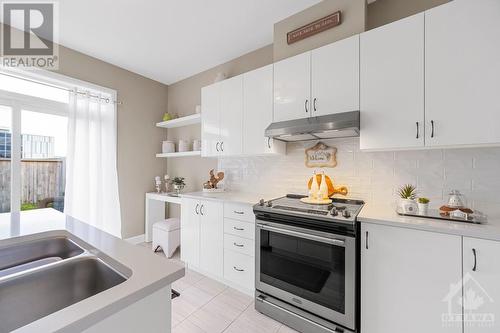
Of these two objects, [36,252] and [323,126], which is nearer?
[36,252]

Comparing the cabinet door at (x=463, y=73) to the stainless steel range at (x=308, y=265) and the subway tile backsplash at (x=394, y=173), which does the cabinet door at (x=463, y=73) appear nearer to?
the subway tile backsplash at (x=394, y=173)

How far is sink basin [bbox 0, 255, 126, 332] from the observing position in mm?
773

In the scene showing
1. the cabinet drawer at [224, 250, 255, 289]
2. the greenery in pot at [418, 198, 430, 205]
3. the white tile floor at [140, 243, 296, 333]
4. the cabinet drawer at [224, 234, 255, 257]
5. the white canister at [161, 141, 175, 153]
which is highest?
the white canister at [161, 141, 175, 153]

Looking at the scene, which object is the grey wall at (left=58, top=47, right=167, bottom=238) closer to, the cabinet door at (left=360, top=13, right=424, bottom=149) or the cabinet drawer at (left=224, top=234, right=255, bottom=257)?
the cabinet drawer at (left=224, top=234, right=255, bottom=257)

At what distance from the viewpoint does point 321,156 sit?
226cm

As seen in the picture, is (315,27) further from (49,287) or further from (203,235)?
(49,287)

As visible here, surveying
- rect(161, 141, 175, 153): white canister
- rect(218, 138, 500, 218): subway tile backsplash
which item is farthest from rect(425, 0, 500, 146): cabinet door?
rect(161, 141, 175, 153): white canister

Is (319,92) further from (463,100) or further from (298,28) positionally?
(463,100)

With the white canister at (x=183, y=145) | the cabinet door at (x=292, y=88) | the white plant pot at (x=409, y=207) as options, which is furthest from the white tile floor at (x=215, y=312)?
the white canister at (x=183, y=145)

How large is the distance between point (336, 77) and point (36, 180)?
3633 mm

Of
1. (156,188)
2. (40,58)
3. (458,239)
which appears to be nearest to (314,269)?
(458,239)

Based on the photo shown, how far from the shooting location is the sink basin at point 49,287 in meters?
0.77

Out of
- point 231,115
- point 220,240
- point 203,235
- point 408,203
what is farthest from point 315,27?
point 203,235

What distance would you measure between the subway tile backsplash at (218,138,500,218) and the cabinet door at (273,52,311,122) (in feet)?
1.47
